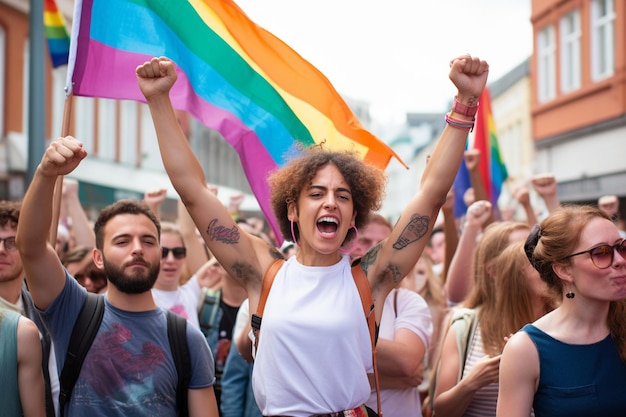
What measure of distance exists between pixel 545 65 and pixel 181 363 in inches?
864

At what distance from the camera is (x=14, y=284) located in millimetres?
4332

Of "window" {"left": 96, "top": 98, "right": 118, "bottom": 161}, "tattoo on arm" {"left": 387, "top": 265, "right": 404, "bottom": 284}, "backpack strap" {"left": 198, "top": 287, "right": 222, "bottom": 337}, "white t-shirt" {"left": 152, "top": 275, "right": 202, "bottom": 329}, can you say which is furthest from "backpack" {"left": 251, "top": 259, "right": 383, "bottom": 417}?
"window" {"left": 96, "top": 98, "right": 118, "bottom": 161}

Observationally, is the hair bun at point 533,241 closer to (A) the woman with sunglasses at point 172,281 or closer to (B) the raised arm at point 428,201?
(B) the raised arm at point 428,201

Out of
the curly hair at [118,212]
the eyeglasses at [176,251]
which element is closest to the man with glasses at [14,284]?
the curly hair at [118,212]

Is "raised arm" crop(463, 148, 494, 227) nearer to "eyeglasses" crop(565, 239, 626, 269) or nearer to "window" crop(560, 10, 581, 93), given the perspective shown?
"eyeglasses" crop(565, 239, 626, 269)

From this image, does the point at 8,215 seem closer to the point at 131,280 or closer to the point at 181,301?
the point at 131,280

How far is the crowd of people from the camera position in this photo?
123 inches

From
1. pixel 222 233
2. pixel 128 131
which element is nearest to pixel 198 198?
pixel 222 233

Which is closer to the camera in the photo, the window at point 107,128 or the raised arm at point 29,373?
the raised arm at point 29,373

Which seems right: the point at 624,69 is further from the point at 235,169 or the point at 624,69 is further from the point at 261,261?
the point at 235,169

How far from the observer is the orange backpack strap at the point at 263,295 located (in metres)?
3.27

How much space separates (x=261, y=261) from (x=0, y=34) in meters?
17.7

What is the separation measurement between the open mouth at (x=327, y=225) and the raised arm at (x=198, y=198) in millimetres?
270

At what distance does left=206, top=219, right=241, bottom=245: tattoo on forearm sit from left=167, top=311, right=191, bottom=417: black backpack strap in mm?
612
